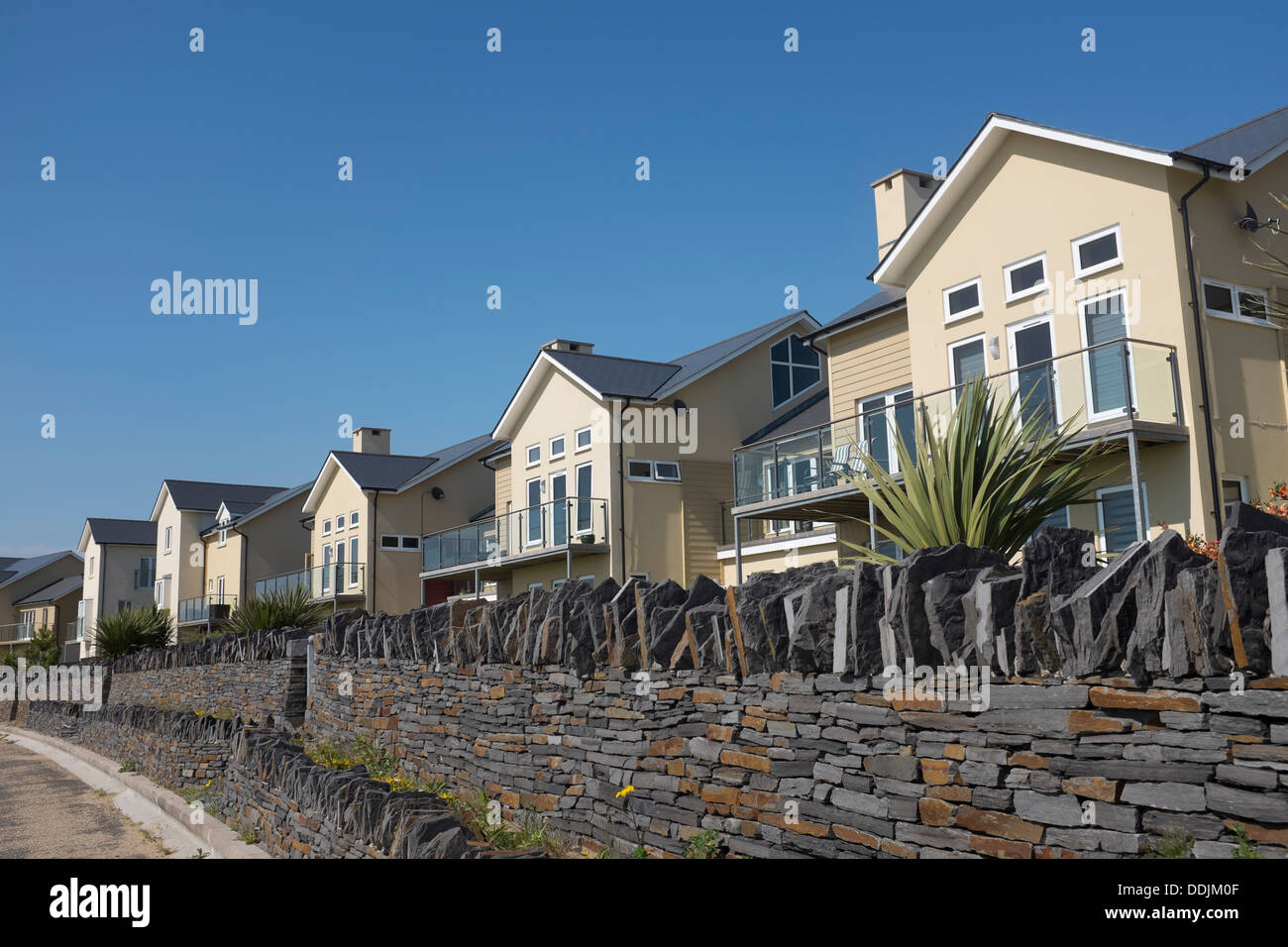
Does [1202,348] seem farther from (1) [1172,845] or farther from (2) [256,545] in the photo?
(2) [256,545]

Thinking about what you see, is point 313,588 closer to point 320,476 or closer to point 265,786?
point 320,476

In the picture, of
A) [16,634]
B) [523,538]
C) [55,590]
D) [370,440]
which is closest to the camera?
[523,538]

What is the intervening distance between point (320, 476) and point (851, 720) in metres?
34.6

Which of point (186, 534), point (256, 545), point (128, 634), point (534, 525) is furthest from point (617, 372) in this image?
point (186, 534)

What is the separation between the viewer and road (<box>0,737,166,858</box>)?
11.2m

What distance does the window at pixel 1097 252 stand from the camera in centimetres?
1396

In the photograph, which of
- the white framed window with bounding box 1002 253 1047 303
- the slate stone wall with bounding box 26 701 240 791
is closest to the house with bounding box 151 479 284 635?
the slate stone wall with bounding box 26 701 240 791

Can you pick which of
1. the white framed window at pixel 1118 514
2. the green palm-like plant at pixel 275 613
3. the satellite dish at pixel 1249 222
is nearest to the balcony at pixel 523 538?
the green palm-like plant at pixel 275 613

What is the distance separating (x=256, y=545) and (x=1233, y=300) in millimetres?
37131

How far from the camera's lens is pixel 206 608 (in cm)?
4144

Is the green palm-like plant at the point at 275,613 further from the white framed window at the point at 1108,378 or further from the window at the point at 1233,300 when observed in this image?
the window at the point at 1233,300

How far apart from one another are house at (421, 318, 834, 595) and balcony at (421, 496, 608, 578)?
4 centimetres

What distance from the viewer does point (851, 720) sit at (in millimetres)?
5117
